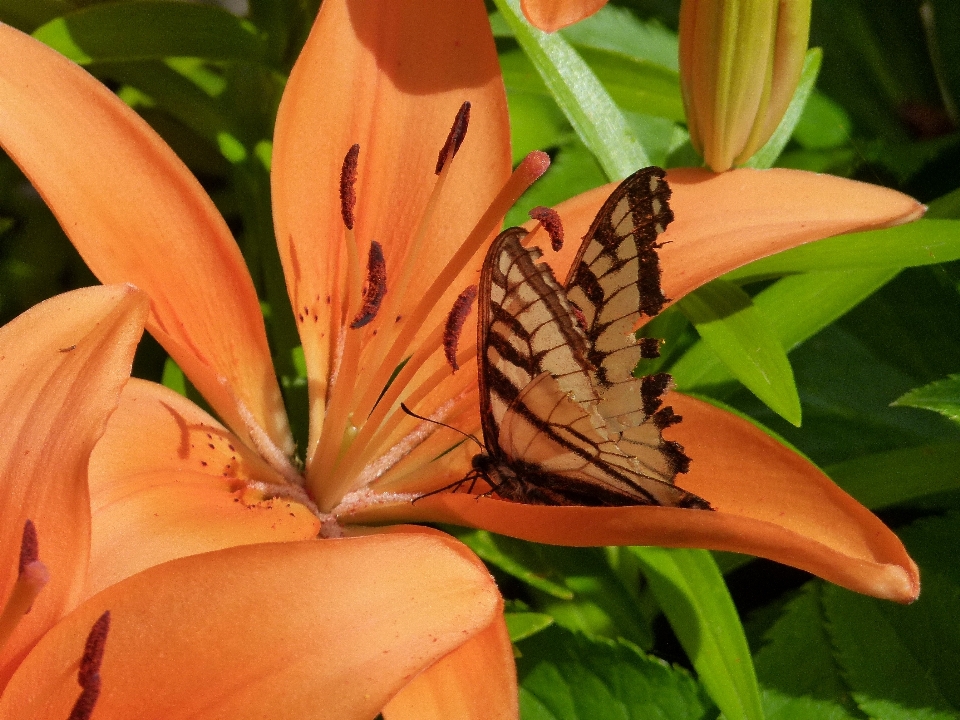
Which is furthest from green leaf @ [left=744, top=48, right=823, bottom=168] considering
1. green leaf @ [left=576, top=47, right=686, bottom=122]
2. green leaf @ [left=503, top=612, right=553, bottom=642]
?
green leaf @ [left=503, top=612, right=553, bottom=642]

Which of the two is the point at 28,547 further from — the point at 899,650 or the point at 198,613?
the point at 899,650

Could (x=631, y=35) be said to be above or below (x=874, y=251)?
above

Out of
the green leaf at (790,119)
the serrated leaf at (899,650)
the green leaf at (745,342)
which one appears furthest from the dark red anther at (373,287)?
the serrated leaf at (899,650)

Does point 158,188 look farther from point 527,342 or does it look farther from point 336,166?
point 527,342

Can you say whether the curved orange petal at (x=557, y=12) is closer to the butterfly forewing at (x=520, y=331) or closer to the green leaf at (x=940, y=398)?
the butterfly forewing at (x=520, y=331)

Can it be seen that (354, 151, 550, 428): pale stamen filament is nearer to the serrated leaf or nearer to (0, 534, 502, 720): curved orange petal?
(0, 534, 502, 720): curved orange petal

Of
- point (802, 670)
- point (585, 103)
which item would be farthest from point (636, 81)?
point (802, 670)

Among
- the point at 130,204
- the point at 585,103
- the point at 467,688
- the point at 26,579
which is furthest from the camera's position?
the point at 585,103

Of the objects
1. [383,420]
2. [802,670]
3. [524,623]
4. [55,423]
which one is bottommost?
[802,670]
